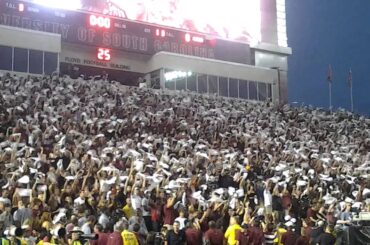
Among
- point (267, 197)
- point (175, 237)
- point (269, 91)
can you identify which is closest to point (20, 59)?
point (269, 91)

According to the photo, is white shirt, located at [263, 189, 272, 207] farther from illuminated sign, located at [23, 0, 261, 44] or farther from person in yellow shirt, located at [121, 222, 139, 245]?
illuminated sign, located at [23, 0, 261, 44]

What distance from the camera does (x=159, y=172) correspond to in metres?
15.9

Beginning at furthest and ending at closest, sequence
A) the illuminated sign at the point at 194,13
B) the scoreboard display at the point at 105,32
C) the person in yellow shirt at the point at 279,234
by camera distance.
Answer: the illuminated sign at the point at 194,13 < the scoreboard display at the point at 105,32 < the person in yellow shirt at the point at 279,234

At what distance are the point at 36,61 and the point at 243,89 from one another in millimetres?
12840

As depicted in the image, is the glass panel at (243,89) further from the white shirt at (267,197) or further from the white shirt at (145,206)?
the white shirt at (145,206)

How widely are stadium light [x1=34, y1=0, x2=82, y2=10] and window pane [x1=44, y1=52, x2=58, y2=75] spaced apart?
124 inches

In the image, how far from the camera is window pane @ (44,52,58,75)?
33.4 metres

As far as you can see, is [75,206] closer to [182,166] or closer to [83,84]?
[182,166]

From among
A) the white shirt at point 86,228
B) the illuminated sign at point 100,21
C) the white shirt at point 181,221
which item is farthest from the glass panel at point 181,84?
the white shirt at point 86,228

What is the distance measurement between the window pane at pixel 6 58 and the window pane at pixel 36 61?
41.7 inches

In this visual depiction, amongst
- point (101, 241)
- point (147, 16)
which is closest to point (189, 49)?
point (147, 16)

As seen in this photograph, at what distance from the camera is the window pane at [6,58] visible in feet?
105

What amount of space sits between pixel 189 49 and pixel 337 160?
782 inches

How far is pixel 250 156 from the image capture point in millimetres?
19766
